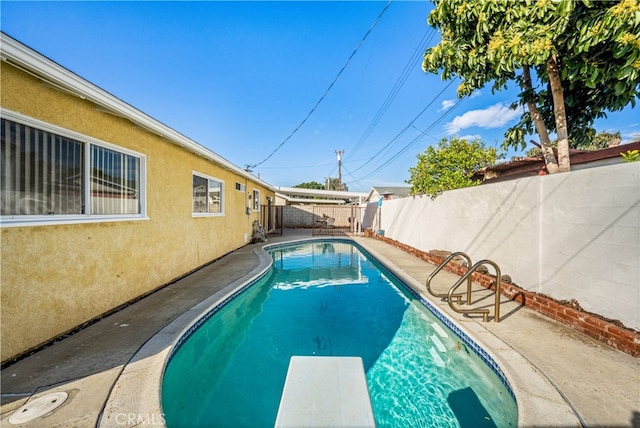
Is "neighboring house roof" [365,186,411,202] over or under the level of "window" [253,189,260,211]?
over

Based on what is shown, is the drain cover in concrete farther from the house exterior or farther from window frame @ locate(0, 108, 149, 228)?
window frame @ locate(0, 108, 149, 228)

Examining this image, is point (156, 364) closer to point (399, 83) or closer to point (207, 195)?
point (207, 195)

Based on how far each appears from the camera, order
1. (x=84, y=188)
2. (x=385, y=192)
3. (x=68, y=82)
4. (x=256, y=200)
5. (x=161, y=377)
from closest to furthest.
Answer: (x=161, y=377) → (x=68, y=82) → (x=84, y=188) → (x=256, y=200) → (x=385, y=192)

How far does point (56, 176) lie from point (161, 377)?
2.76 meters

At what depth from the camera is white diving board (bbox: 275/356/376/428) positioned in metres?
1.36

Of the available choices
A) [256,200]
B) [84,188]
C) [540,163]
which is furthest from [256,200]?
[540,163]

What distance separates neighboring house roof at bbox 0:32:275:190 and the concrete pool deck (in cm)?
310

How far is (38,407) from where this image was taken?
2.07 metres

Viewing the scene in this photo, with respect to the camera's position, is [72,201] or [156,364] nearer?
[156,364]

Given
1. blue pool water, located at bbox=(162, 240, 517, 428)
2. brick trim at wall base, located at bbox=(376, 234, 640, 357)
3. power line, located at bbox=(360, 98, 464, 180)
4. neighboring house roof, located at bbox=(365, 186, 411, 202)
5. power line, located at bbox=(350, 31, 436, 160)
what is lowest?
blue pool water, located at bbox=(162, 240, 517, 428)

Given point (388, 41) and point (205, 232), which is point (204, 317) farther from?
point (388, 41)

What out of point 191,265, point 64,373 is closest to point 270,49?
point 191,265

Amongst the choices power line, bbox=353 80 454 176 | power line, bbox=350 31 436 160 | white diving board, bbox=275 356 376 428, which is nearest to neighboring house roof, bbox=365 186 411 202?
power line, bbox=353 80 454 176

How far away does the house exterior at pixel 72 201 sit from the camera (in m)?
2.69
